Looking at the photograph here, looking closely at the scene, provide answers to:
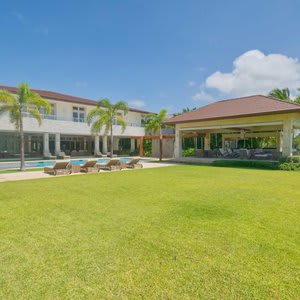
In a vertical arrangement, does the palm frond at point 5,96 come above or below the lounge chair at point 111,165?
above

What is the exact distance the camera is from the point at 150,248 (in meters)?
4.52

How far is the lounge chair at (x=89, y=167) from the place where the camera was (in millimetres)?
17364

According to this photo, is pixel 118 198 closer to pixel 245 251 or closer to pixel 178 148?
pixel 245 251

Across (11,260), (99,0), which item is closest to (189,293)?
(11,260)

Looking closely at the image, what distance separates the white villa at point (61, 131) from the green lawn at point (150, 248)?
2304 centimetres

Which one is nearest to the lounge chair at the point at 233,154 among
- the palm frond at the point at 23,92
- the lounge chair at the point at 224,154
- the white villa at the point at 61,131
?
the lounge chair at the point at 224,154

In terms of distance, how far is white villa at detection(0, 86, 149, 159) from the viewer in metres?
29.6

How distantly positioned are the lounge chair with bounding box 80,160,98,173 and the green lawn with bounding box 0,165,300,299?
352 inches

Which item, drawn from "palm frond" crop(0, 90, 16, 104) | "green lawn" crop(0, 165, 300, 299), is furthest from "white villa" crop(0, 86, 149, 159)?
"green lawn" crop(0, 165, 300, 299)

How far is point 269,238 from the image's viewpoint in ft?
16.2

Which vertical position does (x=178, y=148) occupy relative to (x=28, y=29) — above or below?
below

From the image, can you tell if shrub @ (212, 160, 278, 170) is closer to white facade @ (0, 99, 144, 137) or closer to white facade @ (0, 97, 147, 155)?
white facade @ (0, 97, 147, 155)

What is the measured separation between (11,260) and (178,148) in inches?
947

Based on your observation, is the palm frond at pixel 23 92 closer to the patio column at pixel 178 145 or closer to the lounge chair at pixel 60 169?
the lounge chair at pixel 60 169
